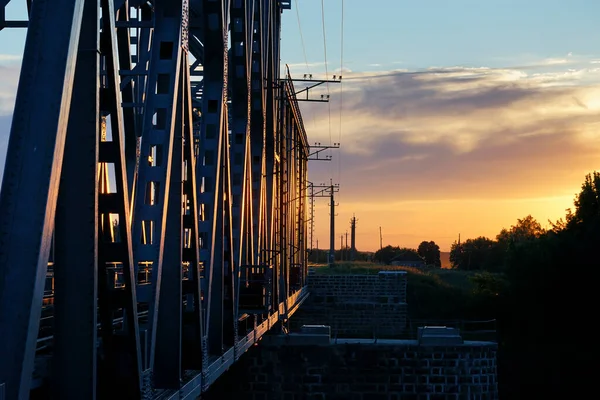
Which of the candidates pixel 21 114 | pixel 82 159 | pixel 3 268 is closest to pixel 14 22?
pixel 82 159

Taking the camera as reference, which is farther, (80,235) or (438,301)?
(438,301)

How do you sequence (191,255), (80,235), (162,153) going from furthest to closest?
1. (191,255)
2. (162,153)
3. (80,235)

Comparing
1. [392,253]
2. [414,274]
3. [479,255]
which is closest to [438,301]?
[414,274]

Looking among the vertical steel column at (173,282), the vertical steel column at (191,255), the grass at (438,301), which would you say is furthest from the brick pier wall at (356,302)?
the vertical steel column at (173,282)

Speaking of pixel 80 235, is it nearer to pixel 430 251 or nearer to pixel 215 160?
pixel 215 160

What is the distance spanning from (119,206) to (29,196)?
2.48 meters

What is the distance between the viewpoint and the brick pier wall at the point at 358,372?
2631cm

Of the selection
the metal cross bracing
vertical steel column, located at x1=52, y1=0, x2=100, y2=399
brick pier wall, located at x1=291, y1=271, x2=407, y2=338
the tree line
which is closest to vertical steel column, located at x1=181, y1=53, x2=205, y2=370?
the metal cross bracing

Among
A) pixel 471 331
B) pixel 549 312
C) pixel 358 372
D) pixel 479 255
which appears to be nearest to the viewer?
pixel 358 372

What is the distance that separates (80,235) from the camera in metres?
7.89

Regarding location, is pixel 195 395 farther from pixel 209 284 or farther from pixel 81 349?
pixel 81 349

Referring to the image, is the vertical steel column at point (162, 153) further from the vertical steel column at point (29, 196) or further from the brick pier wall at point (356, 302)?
the brick pier wall at point (356, 302)

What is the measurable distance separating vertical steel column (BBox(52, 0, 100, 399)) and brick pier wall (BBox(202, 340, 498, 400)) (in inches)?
719

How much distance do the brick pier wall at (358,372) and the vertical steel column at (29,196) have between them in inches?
797
